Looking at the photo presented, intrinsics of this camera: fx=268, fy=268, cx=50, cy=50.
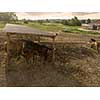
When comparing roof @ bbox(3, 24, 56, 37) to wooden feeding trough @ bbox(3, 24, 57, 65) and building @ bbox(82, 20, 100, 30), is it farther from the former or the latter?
building @ bbox(82, 20, 100, 30)

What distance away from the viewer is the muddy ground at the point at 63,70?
280 cm

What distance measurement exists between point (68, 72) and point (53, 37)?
40 centimetres

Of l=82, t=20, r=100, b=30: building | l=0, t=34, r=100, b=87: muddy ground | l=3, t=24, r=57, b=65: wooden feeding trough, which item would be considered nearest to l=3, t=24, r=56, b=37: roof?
l=3, t=24, r=57, b=65: wooden feeding trough

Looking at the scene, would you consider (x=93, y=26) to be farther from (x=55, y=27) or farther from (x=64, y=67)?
(x=64, y=67)

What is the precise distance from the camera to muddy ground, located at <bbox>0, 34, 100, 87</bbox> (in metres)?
2.80

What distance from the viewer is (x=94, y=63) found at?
286 centimetres

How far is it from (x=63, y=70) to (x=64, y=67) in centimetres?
3

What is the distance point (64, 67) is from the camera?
2.83 metres

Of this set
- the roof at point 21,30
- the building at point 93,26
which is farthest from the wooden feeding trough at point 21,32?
the building at point 93,26

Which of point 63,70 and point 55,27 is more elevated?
point 55,27

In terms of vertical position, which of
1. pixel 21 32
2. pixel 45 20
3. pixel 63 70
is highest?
pixel 45 20

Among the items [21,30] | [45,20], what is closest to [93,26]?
[45,20]

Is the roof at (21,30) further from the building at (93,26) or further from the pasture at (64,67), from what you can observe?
the building at (93,26)

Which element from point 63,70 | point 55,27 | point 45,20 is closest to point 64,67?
point 63,70
